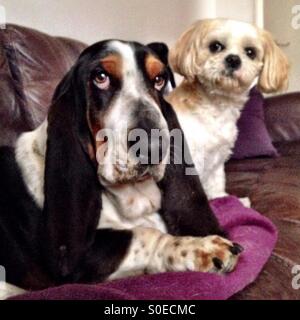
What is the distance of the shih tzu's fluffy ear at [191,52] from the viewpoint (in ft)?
6.15

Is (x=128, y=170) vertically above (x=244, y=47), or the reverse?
(x=244, y=47)

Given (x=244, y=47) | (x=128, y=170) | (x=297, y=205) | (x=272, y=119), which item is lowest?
(x=272, y=119)

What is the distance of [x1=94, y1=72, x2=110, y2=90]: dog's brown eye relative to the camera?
3.47ft

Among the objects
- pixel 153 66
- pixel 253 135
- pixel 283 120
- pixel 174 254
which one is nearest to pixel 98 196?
pixel 174 254

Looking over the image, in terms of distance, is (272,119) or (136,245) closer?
(136,245)

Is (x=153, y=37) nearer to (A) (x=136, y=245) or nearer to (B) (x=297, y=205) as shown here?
(B) (x=297, y=205)

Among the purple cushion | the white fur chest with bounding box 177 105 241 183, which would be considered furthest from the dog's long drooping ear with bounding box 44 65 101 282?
the purple cushion

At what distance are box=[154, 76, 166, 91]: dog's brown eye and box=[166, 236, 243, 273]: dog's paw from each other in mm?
398

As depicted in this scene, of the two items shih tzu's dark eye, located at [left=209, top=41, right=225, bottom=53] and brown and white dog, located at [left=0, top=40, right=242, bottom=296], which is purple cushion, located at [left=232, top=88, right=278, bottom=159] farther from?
brown and white dog, located at [left=0, top=40, right=242, bottom=296]

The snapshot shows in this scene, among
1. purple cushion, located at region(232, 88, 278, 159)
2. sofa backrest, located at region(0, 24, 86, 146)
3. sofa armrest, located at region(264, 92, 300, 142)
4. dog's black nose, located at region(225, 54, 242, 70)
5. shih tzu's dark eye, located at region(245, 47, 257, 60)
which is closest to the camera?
sofa backrest, located at region(0, 24, 86, 146)

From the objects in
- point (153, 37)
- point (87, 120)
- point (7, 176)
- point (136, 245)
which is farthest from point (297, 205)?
point (153, 37)

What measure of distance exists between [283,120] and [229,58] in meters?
1.17
